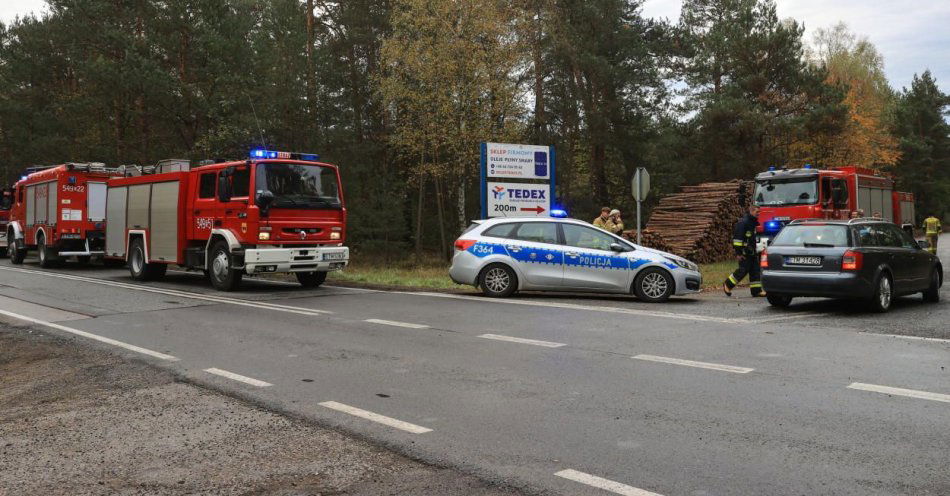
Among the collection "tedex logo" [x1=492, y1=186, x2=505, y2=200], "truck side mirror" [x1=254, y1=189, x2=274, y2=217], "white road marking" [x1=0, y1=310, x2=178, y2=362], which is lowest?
"white road marking" [x1=0, y1=310, x2=178, y2=362]

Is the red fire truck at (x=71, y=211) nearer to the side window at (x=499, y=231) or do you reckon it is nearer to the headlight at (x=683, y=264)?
the side window at (x=499, y=231)

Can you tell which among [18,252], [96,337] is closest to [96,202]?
[18,252]

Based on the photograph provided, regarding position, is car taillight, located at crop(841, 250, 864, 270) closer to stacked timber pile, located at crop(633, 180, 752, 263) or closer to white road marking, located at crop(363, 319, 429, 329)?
white road marking, located at crop(363, 319, 429, 329)

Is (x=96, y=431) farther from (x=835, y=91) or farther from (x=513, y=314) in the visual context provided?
(x=835, y=91)

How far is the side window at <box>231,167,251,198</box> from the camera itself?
50.0 feet

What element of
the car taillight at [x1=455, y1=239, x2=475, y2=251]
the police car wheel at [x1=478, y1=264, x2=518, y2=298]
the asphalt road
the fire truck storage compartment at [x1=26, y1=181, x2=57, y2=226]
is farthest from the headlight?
the fire truck storage compartment at [x1=26, y1=181, x2=57, y2=226]

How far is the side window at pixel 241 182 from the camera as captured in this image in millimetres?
15234

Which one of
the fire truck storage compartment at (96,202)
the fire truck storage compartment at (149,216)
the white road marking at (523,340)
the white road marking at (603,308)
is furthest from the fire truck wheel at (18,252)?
the white road marking at (523,340)

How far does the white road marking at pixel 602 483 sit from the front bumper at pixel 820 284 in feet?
27.9

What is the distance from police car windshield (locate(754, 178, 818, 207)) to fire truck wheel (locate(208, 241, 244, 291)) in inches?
502

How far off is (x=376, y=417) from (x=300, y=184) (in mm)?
10899

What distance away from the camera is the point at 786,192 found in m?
18.8

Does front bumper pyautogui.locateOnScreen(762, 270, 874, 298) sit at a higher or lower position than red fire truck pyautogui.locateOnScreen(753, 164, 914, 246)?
lower

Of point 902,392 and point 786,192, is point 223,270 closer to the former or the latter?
point 902,392
